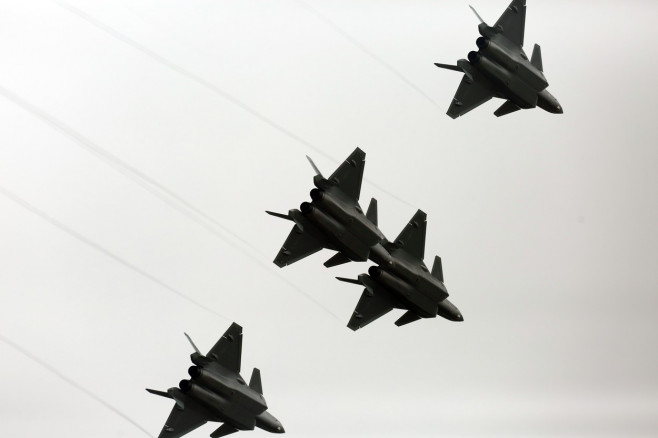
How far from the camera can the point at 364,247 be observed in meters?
36.8

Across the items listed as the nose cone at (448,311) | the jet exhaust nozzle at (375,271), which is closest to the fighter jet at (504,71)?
the jet exhaust nozzle at (375,271)

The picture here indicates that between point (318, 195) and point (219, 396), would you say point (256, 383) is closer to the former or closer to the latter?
point (219, 396)

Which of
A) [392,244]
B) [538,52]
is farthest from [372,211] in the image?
[538,52]

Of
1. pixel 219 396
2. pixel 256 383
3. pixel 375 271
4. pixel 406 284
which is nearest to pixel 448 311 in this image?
pixel 406 284

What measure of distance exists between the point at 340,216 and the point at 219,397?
24.7ft

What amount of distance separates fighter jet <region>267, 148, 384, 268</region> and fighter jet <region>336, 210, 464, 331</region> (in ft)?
5.55

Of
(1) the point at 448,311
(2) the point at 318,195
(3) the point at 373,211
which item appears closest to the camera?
(2) the point at 318,195

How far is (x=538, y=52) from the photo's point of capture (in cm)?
4006

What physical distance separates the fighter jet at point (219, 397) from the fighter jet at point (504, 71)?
40.2 ft

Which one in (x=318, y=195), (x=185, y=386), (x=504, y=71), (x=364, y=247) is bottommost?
(x=185, y=386)

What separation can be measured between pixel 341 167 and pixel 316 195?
136cm

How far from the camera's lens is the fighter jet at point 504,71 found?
38.7m

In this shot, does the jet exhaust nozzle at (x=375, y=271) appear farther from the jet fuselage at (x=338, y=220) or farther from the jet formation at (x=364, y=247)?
the jet fuselage at (x=338, y=220)

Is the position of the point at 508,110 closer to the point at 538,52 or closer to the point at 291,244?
the point at 538,52
